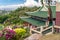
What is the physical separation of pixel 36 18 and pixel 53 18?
316cm

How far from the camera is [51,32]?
1159cm

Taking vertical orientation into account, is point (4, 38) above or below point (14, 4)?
above

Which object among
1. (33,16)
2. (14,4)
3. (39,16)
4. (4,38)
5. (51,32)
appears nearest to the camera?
(4,38)

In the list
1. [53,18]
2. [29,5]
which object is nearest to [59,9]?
[53,18]

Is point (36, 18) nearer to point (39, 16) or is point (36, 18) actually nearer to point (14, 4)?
point (39, 16)

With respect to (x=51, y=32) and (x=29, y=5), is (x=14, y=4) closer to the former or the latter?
(x=29, y=5)

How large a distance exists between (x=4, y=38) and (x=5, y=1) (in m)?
34.4

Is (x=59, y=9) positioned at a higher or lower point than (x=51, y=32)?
higher

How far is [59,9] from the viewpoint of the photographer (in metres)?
12.2

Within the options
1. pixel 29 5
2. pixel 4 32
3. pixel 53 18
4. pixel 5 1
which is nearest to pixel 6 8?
pixel 5 1

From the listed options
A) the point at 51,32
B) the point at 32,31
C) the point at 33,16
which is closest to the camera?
the point at 51,32

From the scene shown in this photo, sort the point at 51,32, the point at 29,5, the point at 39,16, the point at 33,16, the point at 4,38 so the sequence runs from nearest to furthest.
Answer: the point at 4,38
the point at 51,32
the point at 39,16
the point at 33,16
the point at 29,5

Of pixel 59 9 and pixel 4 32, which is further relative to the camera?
pixel 59 9

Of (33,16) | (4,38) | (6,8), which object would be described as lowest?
(6,8)
